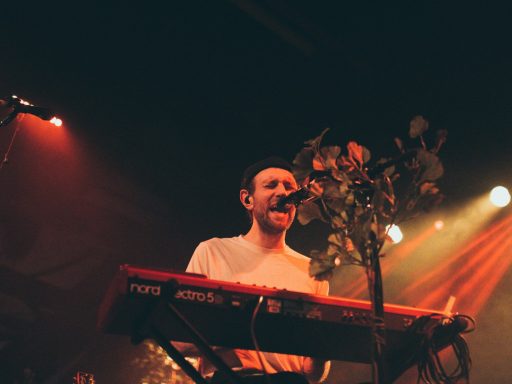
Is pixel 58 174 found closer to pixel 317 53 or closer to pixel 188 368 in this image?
pixel 317 53

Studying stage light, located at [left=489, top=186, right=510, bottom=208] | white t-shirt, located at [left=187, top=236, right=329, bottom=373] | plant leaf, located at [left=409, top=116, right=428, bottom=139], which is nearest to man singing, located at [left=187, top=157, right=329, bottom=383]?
white t-shirt, located at [left=187, top=236, right=329, bottom=373]

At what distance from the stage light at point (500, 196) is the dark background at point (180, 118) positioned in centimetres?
12

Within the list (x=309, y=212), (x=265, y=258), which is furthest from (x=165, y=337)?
(x=265, y=258)

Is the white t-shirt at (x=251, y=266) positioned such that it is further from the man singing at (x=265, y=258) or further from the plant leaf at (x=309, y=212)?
the plant leaf at (x=309, y=212)

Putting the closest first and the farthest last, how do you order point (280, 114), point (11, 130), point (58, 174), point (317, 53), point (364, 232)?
point (364, 232) → point (317, 53) → point (280, 114) → point (11, 130) → point (58, 174)

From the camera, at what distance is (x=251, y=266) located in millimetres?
2381

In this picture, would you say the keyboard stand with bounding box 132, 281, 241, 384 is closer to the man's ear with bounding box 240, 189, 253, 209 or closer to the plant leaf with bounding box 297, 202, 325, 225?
the plant leaf with bounding box 297, 202, 325, 225

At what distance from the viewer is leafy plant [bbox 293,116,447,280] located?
1.48 metres

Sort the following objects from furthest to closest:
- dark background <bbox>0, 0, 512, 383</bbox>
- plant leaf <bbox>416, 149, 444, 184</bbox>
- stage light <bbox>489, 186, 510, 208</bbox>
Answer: stage light <bbox>489, 186, 510, 208</bbox>
dark background <bbox>0, 0, 512, 383</bbox>
plant leaf <bbox>416, 149, 444, 184</bbox>

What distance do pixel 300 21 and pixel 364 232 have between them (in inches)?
133

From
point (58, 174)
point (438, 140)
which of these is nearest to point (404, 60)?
point (438, 140)

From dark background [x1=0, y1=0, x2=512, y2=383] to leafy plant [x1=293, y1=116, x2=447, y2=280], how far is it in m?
3.03

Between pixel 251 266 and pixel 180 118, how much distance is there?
13.4 ft

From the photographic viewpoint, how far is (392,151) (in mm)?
5664
